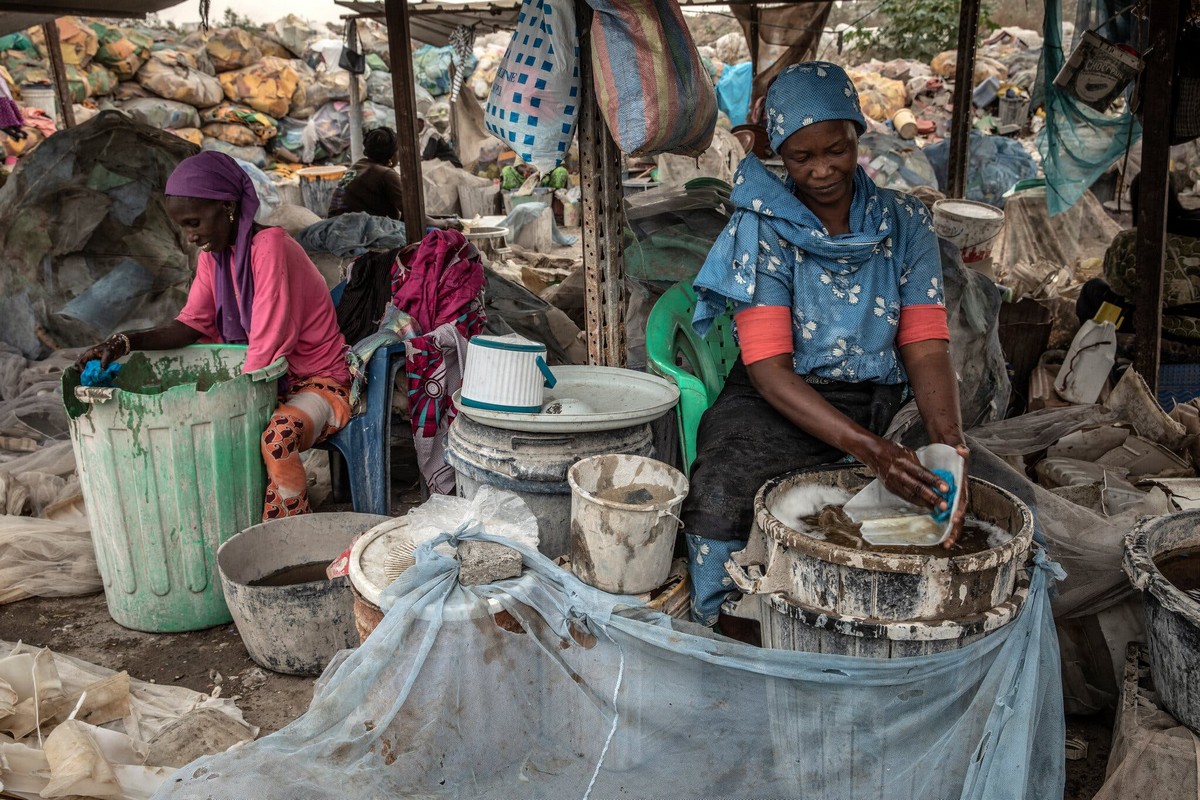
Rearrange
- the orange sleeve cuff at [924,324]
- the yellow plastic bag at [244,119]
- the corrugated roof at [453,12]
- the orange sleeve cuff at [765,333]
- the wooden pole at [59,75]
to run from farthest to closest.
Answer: the yellow plastic bag at [244,119] < the corrugated roof at [453,12] < the wooden pole at [59,75] < the orange sleeve cuff at [924,324] < the orange sleeve cuff at [765,333]

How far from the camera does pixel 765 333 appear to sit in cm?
239

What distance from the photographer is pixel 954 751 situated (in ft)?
6.34

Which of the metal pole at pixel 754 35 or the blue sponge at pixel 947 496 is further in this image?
the metal pole at pixel 754 35

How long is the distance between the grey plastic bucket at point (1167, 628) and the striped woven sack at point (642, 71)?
1638 mm

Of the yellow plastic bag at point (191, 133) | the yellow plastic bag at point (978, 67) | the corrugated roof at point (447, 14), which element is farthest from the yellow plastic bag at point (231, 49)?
the yellow plastic bag at point (978, 67)

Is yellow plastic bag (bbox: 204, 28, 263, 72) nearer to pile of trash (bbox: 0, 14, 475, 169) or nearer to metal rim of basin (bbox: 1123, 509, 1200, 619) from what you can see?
pile of trash (bbox: 0, 14, 475, 169)

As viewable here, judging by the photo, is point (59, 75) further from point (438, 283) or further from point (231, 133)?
point (231, 133)

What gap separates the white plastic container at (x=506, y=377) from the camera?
2.66 metres

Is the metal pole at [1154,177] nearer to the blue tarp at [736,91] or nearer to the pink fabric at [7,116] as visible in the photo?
the pink fabric at [7,116]

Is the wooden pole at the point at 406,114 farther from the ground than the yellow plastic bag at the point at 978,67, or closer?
closer

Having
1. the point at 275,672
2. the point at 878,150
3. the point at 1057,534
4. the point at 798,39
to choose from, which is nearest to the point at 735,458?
the point at 1057,534

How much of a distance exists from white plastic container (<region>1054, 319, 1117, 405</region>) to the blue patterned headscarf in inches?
111

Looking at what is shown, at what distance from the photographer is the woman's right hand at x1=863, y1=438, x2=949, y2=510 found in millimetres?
2002

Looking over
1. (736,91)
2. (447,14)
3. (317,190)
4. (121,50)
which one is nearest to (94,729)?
(447,14)
